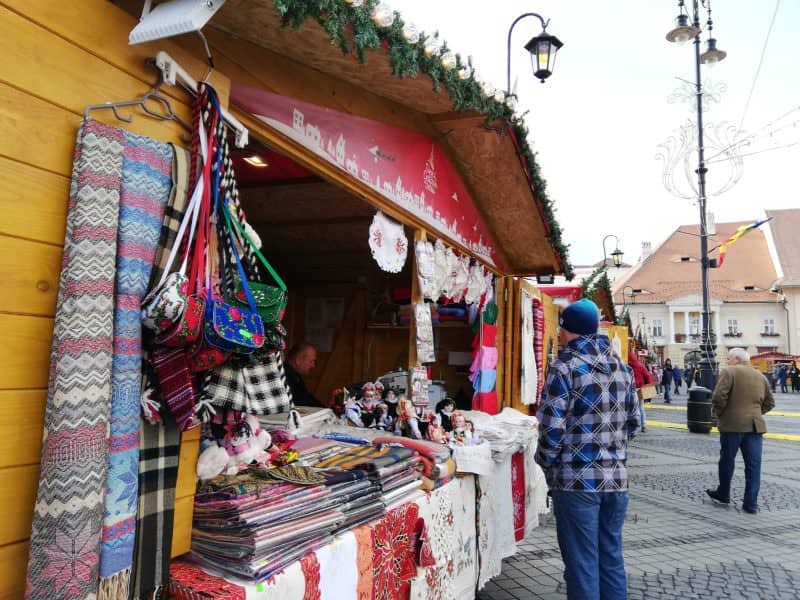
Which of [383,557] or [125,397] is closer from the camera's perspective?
[125,397]

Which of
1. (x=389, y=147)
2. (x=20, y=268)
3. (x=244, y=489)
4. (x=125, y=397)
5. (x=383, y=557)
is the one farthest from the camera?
(x=389, y=147)

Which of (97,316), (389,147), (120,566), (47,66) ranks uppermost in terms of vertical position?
(389,147)

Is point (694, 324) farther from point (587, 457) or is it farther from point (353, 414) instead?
point (587, 457)

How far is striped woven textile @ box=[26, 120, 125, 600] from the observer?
1446mm

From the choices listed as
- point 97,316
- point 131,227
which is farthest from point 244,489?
point 131,227

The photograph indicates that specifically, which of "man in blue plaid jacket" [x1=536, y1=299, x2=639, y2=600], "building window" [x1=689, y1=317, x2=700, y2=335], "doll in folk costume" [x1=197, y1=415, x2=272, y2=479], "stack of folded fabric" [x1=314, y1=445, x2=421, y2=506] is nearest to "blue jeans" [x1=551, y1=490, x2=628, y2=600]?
"man in blue plaid jacket" [x1=536, y1=299, x2=639, y2=600]

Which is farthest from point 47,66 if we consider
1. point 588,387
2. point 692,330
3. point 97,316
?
point 692,330

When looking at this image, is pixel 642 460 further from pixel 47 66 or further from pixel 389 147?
pixel 47 66

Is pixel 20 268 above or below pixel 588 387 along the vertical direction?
above

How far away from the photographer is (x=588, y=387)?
3205mm

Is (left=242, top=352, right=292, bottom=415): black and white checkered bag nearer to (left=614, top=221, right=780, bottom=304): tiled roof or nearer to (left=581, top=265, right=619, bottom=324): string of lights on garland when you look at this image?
(left=581, top=265, right=619, bottom=324): string of lights on garland

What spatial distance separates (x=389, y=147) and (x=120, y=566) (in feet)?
10.5

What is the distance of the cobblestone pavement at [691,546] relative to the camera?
4.32 meters

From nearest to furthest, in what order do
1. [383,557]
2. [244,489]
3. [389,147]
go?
[244,489] < [383,557] < [389,147]
